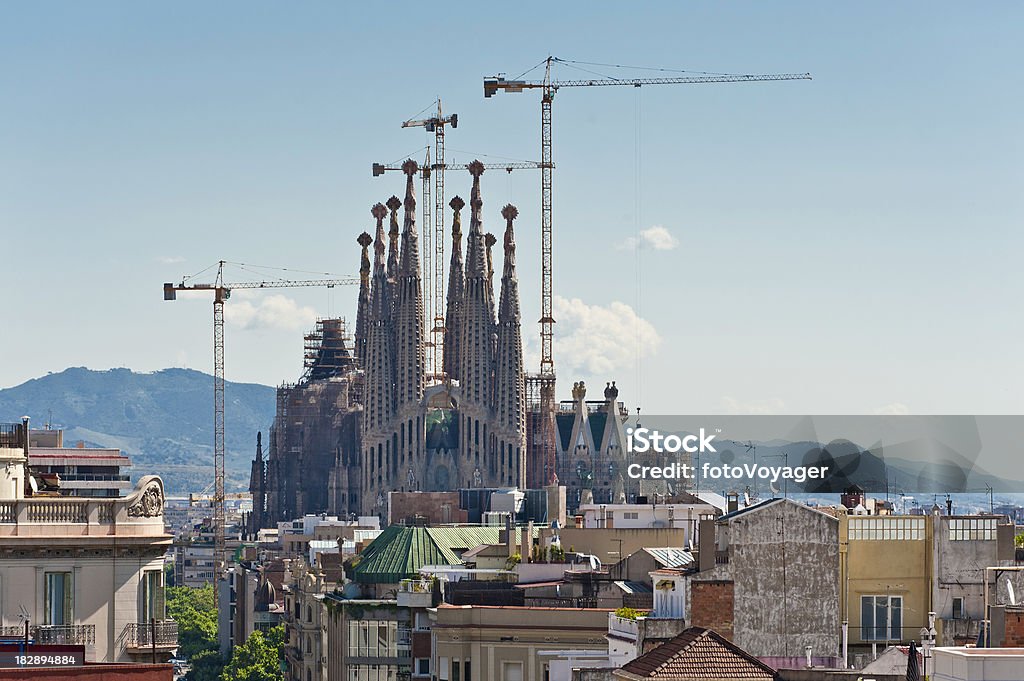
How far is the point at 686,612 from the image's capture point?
42.9m

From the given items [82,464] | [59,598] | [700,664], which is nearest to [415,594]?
[59,598]

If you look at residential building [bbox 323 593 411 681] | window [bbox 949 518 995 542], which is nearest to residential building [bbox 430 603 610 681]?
window [bbox 949 518 995 542]

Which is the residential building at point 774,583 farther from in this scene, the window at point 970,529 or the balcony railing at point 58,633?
the balcony railing at point 58,633

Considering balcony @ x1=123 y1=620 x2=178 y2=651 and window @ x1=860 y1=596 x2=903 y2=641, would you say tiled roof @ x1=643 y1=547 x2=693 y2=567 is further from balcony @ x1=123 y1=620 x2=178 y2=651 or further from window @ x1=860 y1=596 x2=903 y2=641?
window @ x1=860 y1=596 x2=903 y2=641

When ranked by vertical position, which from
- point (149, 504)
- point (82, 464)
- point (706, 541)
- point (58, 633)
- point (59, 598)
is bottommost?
point (58, 633)

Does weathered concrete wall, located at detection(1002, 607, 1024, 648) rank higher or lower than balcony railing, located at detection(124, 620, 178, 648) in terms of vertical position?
higher

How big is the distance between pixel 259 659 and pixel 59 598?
290 ft

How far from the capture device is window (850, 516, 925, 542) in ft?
146

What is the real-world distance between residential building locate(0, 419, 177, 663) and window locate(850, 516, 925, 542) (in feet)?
46.1

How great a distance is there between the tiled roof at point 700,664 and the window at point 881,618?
26.8 feet

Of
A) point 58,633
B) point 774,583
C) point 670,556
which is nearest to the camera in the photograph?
point 774,583

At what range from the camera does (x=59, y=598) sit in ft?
168

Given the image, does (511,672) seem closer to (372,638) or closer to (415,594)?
(415,594)

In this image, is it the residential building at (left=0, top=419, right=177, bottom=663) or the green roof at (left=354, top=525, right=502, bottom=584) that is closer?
the residential building at (left=0, top=419, right=177, bottom=663)
